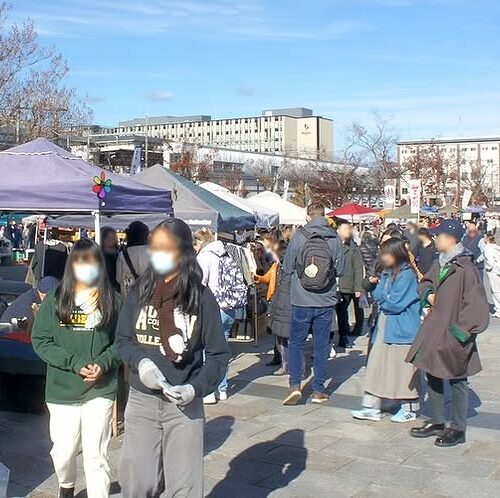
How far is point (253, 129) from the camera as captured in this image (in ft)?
514

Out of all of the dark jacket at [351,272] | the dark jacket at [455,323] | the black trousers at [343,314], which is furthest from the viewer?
the dark jacket at [351,272]

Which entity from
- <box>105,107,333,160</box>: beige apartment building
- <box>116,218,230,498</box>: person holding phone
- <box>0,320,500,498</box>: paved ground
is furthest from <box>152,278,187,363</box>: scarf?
<box>105,107,333,160</box>: beige apartment building

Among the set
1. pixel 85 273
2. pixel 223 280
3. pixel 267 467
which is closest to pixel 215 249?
pixel 223 280

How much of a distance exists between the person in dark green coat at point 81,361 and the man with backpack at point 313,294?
Result: 3.27 m

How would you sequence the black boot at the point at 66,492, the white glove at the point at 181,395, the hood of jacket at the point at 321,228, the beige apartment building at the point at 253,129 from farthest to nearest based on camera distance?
the beige apartment building at the point at 253,129, the hood of jacket at the point at 321,228, the black boot at the point at 66,492, the white glove at the point at 181,395

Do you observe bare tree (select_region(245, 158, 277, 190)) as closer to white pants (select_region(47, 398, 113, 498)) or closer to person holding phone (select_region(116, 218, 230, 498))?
white pants (select_region(47, 398, 113, 498))


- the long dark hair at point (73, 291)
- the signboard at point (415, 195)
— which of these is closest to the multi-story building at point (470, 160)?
the signboard at point (415, 195)

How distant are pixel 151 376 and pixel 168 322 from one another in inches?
10.9

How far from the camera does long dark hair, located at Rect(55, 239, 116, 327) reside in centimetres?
444

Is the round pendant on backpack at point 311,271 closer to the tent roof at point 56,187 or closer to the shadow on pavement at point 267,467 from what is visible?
the shadow on pavement at point 267,467

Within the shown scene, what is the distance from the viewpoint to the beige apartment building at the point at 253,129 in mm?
147375

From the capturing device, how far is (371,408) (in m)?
7.15

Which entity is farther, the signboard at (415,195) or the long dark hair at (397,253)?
the signboard at (415,195)

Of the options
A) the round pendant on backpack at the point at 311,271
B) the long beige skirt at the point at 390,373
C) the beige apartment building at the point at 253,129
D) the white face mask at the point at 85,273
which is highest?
the beige apartment building at the point at 253,129
